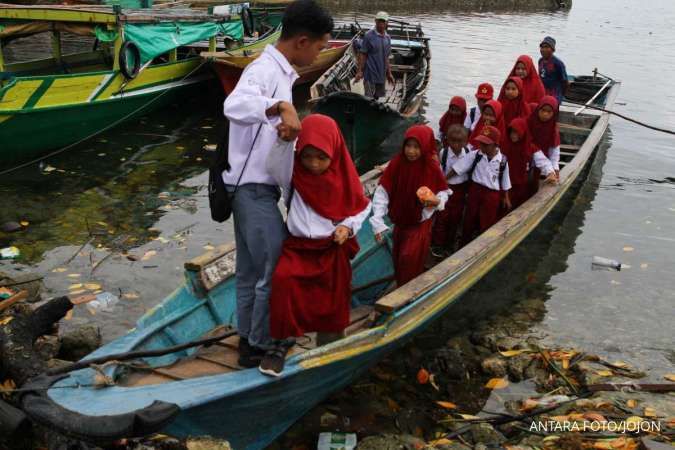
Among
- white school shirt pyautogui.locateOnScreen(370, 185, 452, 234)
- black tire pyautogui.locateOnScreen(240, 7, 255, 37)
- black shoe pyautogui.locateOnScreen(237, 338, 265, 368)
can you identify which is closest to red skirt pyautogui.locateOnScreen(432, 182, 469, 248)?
white school shirt pyautogui.locateOnScreen(370, 185, 452, 234)

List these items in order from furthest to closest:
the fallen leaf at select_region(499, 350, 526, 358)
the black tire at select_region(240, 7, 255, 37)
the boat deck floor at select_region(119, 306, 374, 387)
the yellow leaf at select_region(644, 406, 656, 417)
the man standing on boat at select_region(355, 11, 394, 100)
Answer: the black tire at select_region(240, 7, 255, 37) → the man standing on boat at select_region(355, 11, 394, 100) → the fallen leaf at select_region(499, 350, 526, 358) → the yellow leaf at select_region(644, 406, 656, 417) → the boat deck floor at select_region(119, 306, 374, 387)

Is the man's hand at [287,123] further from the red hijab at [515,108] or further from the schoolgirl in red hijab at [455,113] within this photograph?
the red hijab at [515,108]

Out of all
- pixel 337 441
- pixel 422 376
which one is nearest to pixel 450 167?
pixel 422 376

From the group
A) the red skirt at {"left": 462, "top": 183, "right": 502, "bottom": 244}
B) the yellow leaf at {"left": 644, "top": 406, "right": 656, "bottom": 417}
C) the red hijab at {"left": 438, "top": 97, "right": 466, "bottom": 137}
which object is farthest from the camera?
the red hijab at {"left": 438, "top": 97, "right": 466, "bottom": 137}

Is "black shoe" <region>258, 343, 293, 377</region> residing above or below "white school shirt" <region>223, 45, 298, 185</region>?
below

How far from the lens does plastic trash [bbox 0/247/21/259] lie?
20.7 ft

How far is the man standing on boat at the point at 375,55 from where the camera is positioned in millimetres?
10531

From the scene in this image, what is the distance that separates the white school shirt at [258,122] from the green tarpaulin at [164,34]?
7.79 m

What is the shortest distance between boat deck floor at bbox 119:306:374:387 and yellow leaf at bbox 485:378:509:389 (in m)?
1.56

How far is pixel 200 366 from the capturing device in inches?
139

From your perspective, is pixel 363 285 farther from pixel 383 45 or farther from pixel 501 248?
pixel 383 45

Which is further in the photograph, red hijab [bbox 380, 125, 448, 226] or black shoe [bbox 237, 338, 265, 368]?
red hijab [bbox 380, 125, 448, 226]

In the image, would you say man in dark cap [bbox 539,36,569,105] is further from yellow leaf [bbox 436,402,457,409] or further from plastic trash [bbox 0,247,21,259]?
plastic trash [bbox 0,247,21,259]

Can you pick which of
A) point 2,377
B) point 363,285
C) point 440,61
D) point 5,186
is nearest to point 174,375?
point 2,377
